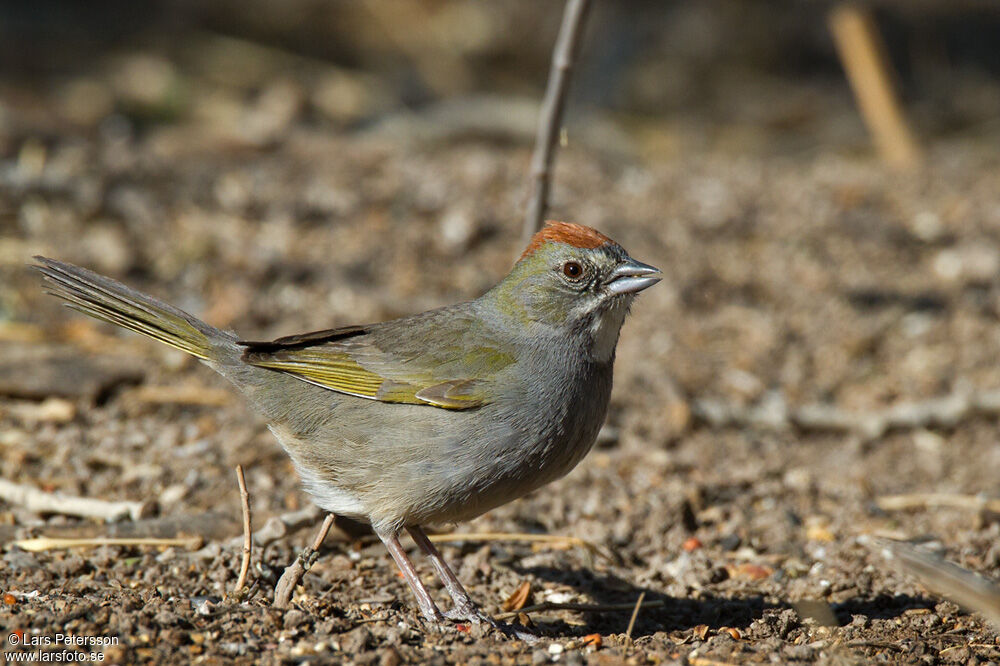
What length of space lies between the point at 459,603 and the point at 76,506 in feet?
5.75

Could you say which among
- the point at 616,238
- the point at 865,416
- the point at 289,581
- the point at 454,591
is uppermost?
the point at 616,238

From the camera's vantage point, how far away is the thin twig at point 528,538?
4.61 meters

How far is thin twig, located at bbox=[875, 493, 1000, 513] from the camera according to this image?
16.5 feet

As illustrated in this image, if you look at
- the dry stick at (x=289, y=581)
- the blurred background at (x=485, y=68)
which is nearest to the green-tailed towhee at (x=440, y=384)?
the dry stick at (x=289, y=581)

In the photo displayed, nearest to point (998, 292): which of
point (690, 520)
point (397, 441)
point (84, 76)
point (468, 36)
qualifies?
point (690, 520)

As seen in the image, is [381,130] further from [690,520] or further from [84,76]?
[690,520]

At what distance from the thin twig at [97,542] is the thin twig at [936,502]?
3234 millimetres

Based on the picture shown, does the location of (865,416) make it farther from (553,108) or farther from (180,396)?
(180,396)

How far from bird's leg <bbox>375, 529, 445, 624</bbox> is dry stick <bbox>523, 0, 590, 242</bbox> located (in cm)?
190

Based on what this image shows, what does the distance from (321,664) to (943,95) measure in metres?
9.96

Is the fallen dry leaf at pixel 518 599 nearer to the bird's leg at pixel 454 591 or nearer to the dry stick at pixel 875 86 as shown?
the bird's leg at pixel 454 591

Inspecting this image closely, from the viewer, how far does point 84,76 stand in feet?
33.1

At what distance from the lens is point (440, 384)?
4.09 metres

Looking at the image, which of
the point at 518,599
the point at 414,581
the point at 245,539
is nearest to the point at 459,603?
the point at 414,581
